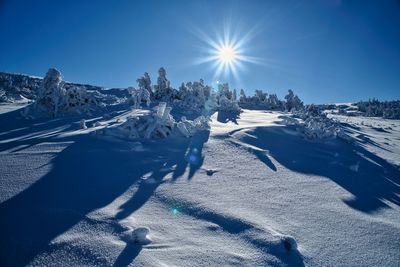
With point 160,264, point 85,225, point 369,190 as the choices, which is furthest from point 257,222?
point 369,190

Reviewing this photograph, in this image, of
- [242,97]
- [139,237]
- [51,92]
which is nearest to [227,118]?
[51,92]

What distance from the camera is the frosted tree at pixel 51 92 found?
11516 millimetres

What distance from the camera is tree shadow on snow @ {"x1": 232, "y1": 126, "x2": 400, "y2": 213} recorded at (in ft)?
14.8

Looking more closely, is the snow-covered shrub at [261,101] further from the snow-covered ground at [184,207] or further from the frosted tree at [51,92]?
the snow-covered ground at [184,207]

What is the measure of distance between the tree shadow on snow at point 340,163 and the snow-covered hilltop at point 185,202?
4cm

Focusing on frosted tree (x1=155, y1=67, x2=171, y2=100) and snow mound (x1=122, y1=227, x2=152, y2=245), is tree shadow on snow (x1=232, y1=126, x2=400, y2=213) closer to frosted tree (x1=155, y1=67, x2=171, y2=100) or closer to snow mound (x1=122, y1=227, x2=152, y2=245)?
snow mound (x1=122, y1=227, x2=152, y2=245)

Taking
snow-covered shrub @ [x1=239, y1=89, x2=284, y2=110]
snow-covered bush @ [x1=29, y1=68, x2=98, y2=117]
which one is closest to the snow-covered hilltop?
snow-covered bush @ [x1=29, y1=68, x2=98, y2=117]

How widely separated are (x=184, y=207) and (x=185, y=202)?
13cm

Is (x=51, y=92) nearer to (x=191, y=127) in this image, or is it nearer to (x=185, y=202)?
(x=191, y=127)

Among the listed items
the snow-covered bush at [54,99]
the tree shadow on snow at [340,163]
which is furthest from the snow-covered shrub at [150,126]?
the snow-covered bush at [54,99]

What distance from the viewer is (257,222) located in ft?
9.87

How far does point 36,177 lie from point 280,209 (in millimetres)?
3373

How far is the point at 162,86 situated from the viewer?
2491 centimetres

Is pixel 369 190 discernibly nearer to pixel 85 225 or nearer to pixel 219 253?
pixel 219 253
